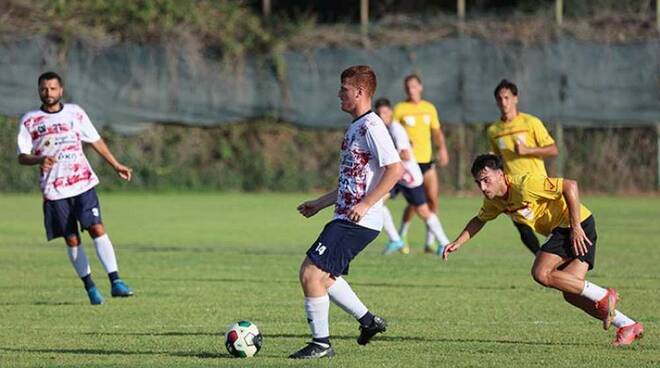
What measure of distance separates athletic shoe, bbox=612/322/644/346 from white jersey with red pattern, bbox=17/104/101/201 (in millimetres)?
5086

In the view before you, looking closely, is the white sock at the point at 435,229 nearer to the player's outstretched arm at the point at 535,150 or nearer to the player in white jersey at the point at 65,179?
the player's outstretched arm at the point at 535,150

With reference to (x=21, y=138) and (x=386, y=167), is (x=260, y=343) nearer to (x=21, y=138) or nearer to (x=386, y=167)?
(x=386, y=167)

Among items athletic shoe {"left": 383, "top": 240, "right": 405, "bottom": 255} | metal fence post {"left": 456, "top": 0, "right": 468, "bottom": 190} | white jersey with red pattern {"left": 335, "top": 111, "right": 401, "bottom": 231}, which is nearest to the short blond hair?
white jersey with red pattern {"left": 335, "top": 111, "right": 401, "bottom": 231}

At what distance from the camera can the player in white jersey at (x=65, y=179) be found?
39.4 feet

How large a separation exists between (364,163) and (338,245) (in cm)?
54

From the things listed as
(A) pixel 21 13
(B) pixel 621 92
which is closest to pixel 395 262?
(B) pixel 621 92

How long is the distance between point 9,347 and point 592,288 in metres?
3.91

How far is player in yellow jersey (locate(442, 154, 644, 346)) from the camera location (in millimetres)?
9172

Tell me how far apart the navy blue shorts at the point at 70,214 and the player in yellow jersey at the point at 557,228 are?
13.1 ft

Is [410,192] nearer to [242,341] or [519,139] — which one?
[519,139]

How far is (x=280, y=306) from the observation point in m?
11.4

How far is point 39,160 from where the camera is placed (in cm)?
1180

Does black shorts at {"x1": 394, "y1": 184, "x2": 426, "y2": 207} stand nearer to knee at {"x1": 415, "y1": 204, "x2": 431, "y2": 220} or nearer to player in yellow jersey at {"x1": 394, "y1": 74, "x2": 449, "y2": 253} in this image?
knee at {"x1": 415, "y1": 204, "x2": 431, "y2": 220}

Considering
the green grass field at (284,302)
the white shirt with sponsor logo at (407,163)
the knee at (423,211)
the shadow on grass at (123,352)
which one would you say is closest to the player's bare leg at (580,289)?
the green grass field at (284,302)
